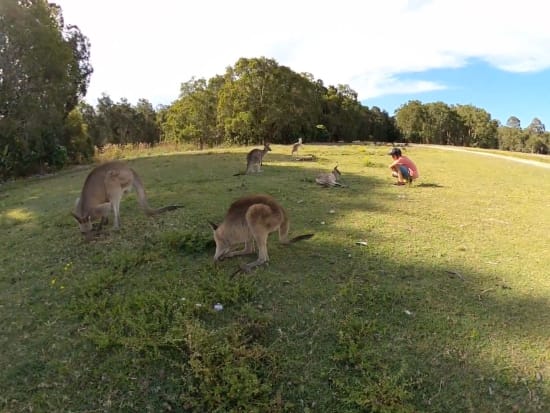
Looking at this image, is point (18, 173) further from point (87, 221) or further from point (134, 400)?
point (134, 400)

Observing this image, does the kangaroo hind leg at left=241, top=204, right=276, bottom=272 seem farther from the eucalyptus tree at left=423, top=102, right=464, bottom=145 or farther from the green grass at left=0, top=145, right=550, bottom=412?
the eucalyptus tree at left=423, top=102, right=464, bottom=145

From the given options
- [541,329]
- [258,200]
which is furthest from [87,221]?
[541,329]

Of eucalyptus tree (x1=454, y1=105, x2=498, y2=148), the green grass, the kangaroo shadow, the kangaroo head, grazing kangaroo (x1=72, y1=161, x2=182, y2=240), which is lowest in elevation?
the green grass

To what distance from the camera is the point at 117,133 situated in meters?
41.1

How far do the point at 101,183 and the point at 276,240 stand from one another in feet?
7.48

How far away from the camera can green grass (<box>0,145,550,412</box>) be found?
2.88 meters

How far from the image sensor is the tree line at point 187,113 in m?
14.4

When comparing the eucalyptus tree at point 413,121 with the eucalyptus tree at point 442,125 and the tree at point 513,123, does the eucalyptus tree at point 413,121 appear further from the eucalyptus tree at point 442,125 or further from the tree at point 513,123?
the tree at point 513,123

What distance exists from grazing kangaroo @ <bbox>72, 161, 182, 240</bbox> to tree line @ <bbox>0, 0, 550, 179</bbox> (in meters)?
10.5

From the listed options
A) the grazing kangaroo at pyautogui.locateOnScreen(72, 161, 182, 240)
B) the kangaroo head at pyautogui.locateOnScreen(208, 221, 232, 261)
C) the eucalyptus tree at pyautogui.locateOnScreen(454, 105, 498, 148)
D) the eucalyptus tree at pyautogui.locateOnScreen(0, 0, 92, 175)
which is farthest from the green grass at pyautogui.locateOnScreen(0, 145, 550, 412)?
the eucalyptus tree at pyautogui.locateOnScreen(454, 105, 498, 148)

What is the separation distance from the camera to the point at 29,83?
14.6m

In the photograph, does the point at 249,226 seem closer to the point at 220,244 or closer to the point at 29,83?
the point at 220,244

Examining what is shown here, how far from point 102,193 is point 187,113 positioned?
3045 centimetres

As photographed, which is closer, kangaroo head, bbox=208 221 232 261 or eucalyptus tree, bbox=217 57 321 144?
kangaroo head, bbox=208 221 232 261
